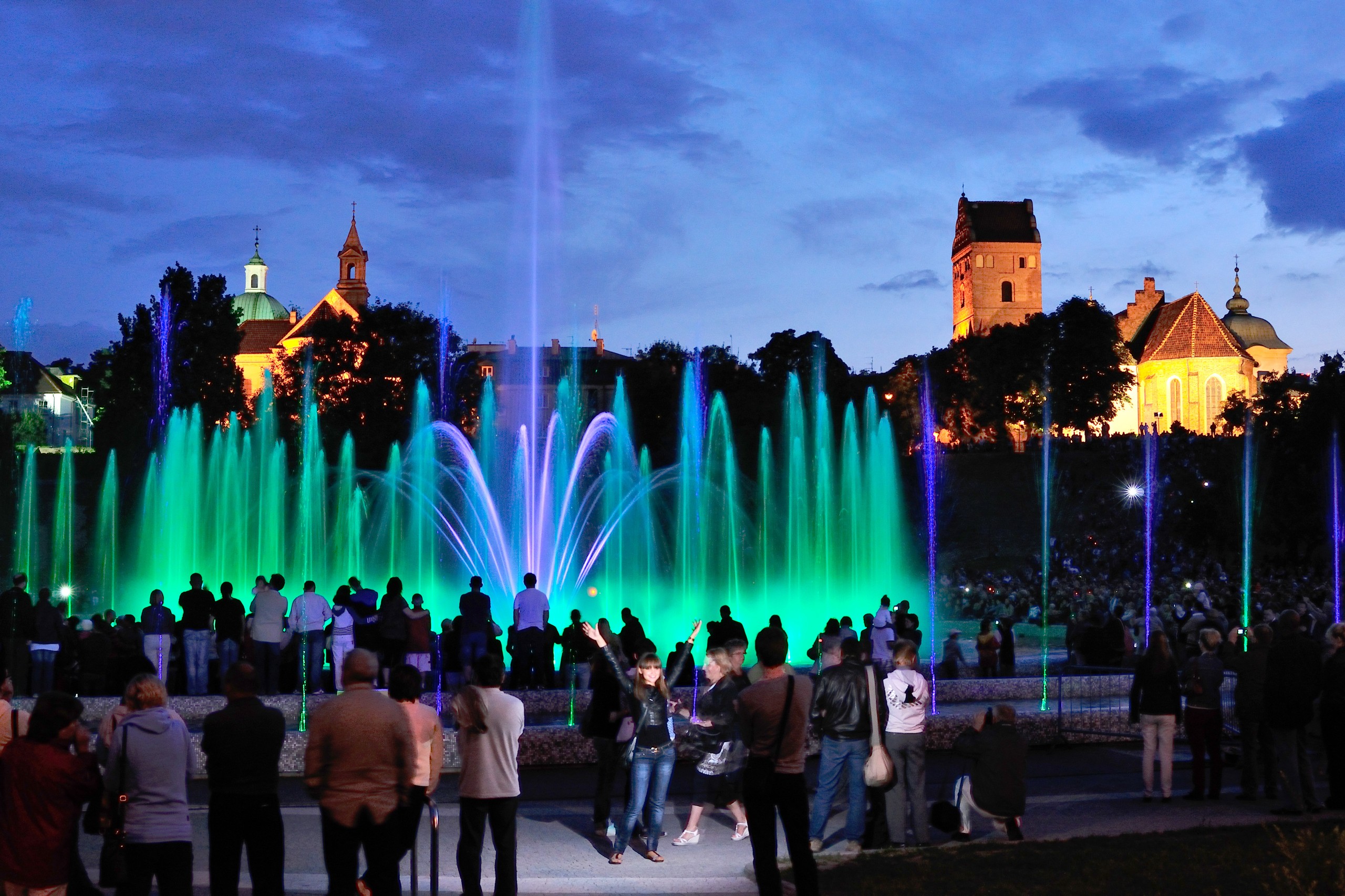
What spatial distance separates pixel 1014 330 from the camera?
87.2 m

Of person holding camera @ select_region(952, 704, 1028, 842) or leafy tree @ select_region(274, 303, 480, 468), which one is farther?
leafy tree @ select_region(274, 303, 480, 468)

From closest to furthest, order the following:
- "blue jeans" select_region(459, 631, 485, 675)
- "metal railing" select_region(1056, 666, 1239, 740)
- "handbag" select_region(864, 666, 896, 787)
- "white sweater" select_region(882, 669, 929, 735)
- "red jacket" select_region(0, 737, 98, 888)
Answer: "red jacket" select_region(0, 737, 98, 888)
"handbag" select_region(864, 666, 896, 787)
"white sweater" select_region(882, 669, 929, 735)
"metal railing" select_region(1056, 666, 1239, 740)
"blue jeans" select_region(459, 631, 485, 675)

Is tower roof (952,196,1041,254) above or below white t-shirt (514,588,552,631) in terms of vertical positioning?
above

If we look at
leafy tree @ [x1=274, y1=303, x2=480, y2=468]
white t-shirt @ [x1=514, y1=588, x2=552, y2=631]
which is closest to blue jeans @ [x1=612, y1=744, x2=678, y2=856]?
white t-shirt @ [x1=514, y1=588, x2=552, y2=631]

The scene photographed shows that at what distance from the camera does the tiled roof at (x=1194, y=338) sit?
108000 mm

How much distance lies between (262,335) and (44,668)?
121m

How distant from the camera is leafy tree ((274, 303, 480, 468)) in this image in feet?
232

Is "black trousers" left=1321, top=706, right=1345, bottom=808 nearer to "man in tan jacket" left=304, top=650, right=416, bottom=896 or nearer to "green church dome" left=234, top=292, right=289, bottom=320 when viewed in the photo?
"man in tan jacket" left=304, top=650, right=416, bottom=896

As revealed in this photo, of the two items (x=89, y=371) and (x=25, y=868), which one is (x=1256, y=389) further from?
(x=25, y=868)

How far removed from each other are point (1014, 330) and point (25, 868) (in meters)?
83.9

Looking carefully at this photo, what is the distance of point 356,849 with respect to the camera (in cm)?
748

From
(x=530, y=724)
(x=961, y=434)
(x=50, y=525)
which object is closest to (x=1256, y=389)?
(x=961, y=434)

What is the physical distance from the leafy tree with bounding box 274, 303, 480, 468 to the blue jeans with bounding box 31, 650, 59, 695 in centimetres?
5219

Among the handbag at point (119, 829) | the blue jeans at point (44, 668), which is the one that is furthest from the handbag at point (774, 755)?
the blue jeans at point (44, 668)
